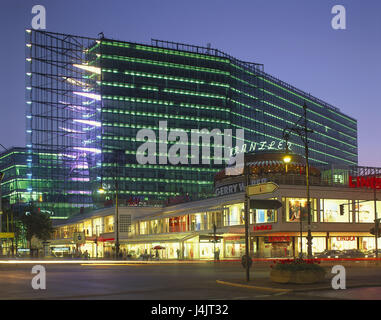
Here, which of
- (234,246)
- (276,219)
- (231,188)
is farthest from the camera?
(231,188)

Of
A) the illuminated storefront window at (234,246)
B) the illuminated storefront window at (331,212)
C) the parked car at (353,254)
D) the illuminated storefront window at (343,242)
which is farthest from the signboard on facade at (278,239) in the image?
the parked car at (353,254)

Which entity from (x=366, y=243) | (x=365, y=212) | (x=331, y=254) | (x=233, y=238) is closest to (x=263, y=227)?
(x=233, y=238)

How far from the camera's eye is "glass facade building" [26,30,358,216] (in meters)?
156

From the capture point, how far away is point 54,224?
15250 cm

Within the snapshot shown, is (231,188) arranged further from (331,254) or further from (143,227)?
(143,227)

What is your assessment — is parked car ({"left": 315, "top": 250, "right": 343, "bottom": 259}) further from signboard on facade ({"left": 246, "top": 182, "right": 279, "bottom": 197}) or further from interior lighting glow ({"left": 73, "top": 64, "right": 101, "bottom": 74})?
interior lighting glow ({"left": 73, "top": 64, "right": 101, "bottom": 74})

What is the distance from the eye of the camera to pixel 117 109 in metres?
157

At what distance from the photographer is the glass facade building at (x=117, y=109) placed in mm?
156250


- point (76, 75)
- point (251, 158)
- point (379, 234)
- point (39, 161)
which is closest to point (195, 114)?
point (76, 75)

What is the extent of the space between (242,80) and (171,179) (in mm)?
37969

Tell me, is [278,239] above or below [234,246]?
above

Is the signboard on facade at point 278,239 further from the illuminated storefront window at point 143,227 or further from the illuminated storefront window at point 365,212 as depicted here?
the illuminated storefront window at point 143,227
